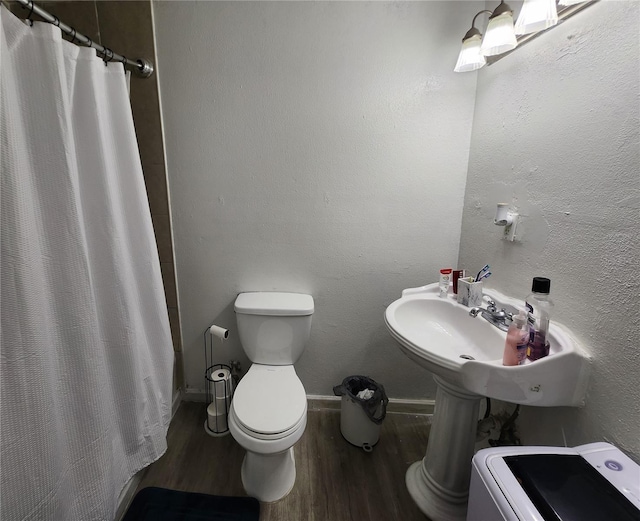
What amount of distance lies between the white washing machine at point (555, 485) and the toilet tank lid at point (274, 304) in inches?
38.0

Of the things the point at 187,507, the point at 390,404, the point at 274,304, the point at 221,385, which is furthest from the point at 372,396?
the point at 187,507

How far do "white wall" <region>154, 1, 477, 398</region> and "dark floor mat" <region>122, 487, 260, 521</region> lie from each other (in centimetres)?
64

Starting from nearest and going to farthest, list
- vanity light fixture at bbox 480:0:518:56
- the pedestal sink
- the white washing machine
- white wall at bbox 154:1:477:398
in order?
the white washing machine → the pedestal sink → vanity light fixture at bbox 480:0:518:56 → white wall at bbox 154:1:477:398

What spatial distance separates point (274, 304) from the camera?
1.51 metres

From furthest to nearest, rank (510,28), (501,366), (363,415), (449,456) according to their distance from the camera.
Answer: (363,415) → (449,456) → (510,28) → (501,366)

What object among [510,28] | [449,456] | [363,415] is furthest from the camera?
[363,415]

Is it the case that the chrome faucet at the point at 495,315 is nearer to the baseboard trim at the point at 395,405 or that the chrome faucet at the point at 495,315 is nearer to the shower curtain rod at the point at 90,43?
the baseboard trim at the point at 395,405

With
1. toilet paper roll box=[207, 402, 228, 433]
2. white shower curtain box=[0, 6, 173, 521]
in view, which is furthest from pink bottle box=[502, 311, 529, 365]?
toilet paper roll box=[207, 402, 228, 433]

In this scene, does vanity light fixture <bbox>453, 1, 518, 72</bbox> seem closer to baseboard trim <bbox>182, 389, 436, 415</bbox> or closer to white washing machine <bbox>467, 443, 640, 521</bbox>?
white washing machine <bbox>467, 443, 640, 521</bbox>

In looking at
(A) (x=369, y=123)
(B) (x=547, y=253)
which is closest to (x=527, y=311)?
(B) (x=547, y=253)

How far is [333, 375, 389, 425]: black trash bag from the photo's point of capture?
1470mm

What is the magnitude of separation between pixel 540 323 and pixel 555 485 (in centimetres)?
42

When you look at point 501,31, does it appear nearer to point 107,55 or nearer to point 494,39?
point 494,39

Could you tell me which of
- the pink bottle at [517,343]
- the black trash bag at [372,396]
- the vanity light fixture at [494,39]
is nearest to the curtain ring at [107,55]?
the vanity light fixture at [494,39]
